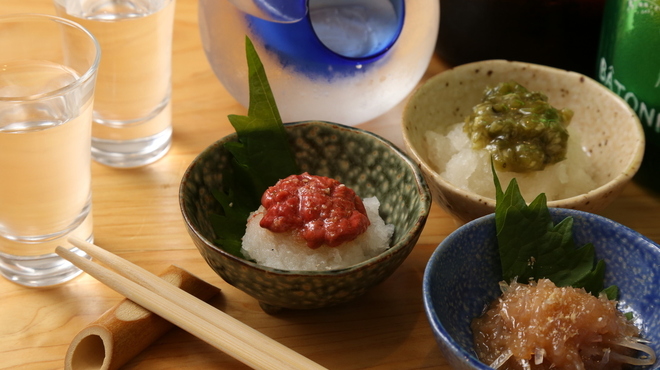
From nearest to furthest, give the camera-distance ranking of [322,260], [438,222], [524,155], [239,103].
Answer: [322,260], [524,155], [438,222], [239,103]

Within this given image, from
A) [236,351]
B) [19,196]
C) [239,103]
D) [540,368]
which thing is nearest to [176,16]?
[239,103]

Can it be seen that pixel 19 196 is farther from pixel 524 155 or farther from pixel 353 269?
pixel 524 155

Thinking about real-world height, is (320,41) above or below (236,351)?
above

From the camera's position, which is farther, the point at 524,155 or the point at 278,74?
the point at 278,74

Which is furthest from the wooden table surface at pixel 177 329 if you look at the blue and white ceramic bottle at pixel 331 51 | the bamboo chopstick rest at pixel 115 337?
the blue and white ceramic bottle at pixel 331 51

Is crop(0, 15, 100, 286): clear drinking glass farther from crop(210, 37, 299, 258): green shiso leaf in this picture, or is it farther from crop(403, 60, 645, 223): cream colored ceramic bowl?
crop(403, 60, 645, 223): cream colored ceramic bowl

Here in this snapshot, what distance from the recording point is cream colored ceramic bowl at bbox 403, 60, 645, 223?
1.41 metres

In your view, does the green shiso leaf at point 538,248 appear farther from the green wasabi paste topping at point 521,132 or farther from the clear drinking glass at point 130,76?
the clear drinking glass at point 130,76

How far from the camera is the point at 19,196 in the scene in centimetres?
118

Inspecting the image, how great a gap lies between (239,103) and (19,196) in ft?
2.20

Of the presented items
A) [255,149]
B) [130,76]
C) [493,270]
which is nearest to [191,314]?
[255,149]

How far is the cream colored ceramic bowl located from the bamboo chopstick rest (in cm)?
59

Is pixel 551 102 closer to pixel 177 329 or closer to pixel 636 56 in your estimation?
pixel 636 56

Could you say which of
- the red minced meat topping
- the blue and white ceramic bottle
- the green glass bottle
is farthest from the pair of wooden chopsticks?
the green glass bottle
